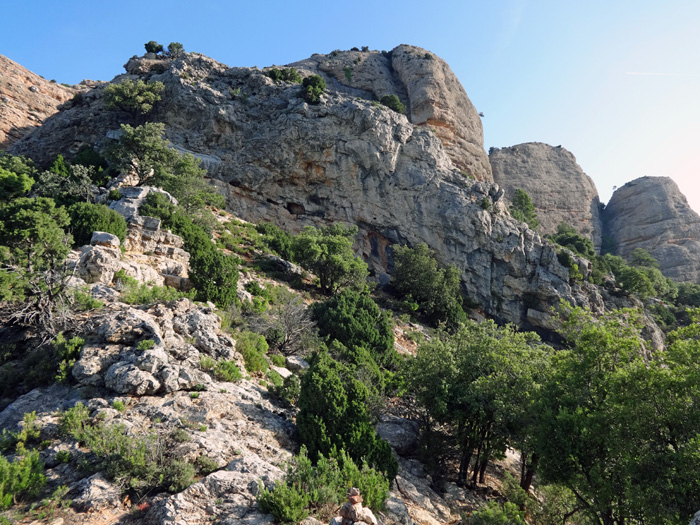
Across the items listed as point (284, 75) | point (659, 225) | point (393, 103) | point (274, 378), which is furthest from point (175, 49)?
point (659, 225)

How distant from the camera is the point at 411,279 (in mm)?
33000

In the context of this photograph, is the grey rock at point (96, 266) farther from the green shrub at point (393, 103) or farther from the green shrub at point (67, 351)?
the green shrub at point (393, 103)

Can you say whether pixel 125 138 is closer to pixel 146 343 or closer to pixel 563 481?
pixel 146 343

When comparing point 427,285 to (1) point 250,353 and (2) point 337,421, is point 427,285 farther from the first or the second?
(2) point 337,421

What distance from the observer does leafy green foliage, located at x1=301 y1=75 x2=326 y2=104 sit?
134ft

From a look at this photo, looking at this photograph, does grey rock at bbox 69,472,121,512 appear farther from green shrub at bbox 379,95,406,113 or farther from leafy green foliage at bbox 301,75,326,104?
green shrub at bbox 379,95,406,113

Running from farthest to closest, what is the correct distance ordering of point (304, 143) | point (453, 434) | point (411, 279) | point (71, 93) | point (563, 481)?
point (71, 93) < point (304, 143) < point (411, 279) < point (453, 434) < point (563, 481)

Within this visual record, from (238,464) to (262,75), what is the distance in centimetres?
4478

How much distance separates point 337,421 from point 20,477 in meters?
6.58

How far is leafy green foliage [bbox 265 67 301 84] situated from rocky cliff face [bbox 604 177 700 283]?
209 feet

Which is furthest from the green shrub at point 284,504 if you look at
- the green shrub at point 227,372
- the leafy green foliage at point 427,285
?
the leafy green foliage at point 427,285

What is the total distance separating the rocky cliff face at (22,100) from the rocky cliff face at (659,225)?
93.6 m

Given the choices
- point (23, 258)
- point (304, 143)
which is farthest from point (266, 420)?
point (304, 143)

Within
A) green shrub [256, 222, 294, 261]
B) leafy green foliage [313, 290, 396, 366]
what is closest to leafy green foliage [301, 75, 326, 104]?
green shrub [256, 222, 294, 261]
